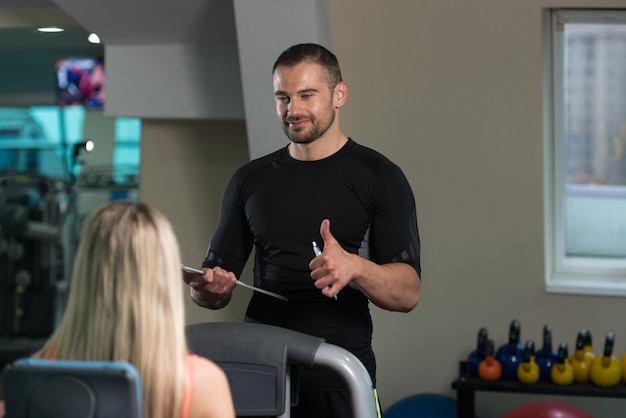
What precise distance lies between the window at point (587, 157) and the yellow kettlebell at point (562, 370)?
375 millimetres

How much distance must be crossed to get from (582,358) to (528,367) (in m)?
0.20

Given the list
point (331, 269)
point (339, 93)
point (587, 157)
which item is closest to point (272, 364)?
point (331, 269)

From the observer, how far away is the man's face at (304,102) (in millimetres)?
2145

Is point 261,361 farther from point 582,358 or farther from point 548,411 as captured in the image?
point 582,358

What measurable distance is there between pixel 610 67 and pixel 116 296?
3.00 m

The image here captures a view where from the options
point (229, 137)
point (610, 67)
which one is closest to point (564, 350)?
point (610, 67)

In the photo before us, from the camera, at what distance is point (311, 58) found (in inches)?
86.3

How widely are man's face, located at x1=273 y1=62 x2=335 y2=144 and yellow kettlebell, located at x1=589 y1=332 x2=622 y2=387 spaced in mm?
1708

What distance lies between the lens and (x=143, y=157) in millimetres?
3854

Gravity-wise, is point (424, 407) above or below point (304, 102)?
below

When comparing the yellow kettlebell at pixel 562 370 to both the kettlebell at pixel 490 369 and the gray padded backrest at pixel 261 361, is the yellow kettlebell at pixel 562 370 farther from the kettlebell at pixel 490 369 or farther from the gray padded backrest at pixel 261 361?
the gray padded backrest at pixel 261 361

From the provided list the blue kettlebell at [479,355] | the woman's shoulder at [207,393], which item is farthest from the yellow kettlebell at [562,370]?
the woman's shoulder at [207,393]

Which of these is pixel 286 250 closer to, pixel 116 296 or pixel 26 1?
pixel 116 296

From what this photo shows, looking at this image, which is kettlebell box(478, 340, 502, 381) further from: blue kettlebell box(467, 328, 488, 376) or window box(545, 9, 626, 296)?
window box(545, 9, 626, 296)
